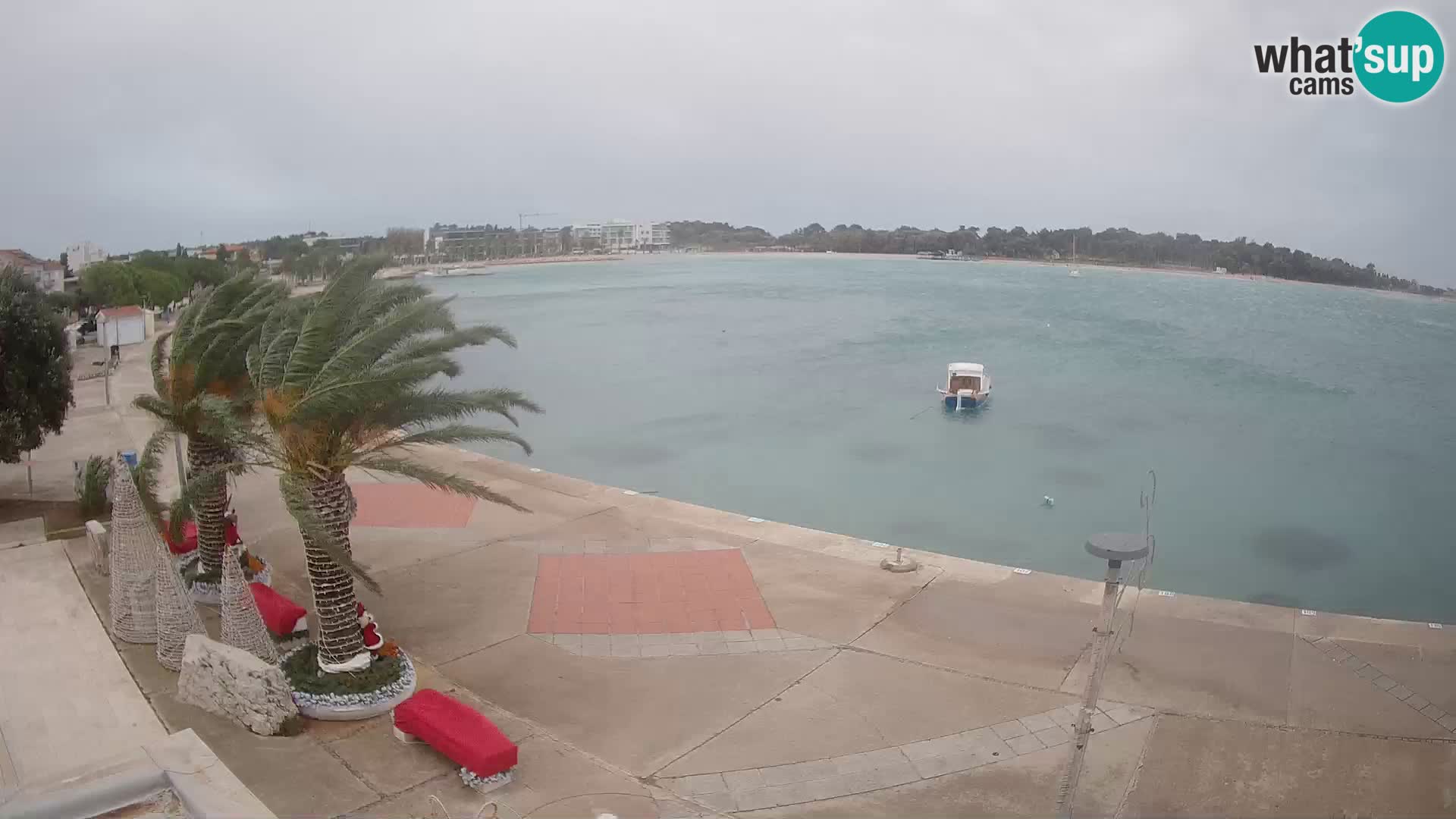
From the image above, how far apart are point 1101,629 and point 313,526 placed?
276 inches

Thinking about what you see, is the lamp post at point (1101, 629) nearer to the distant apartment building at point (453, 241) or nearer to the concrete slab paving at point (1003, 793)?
the concrete slab paving at point (1003, 793)

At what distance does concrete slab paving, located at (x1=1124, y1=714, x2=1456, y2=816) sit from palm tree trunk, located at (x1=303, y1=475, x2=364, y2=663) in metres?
7.58

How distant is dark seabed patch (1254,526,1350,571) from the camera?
80.9ft

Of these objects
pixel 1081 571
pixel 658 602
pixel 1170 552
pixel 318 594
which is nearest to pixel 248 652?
pixel 318 594

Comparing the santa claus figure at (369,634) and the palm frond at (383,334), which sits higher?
the palm frond at (383,334)

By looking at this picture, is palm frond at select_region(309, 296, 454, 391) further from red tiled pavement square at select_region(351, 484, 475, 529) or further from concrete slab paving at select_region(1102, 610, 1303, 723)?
concrete slab paving at select_region(1102, 610, 1303, 723)

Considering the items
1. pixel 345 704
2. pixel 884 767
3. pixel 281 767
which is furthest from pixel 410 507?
pixel 884 767

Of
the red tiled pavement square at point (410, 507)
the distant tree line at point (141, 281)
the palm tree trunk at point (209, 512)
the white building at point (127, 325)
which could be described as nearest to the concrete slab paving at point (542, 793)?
the palm tree trunk at point (209, 512)

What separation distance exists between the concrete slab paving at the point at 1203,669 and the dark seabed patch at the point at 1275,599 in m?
10.2

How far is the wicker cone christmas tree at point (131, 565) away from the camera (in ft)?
35.8

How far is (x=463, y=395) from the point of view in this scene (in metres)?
10.7

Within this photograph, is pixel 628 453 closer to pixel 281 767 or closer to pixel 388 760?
pixel 388 760

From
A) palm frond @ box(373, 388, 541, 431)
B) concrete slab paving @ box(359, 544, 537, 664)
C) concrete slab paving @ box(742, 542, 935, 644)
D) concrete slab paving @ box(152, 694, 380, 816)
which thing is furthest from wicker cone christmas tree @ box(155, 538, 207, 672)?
concrete slab paving @ box(742, 542, 935, 644)

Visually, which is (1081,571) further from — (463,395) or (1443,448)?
(1443,448)
